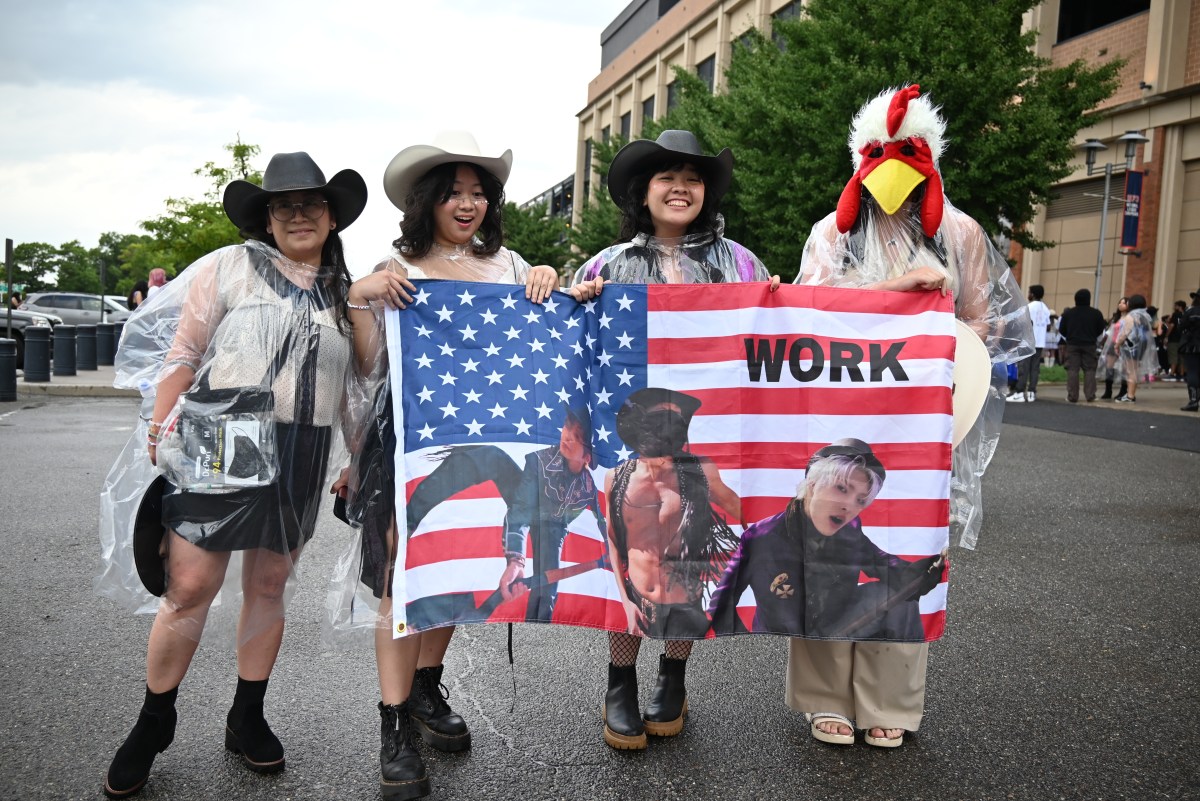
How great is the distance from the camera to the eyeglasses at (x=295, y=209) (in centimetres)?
329

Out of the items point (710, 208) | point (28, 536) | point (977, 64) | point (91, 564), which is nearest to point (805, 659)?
point (710, 208)

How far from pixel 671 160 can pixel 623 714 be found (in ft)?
6.54

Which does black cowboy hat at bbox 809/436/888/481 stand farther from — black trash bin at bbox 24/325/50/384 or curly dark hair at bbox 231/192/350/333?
black trash bin at bbox 24/325/50/384

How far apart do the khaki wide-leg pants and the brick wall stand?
25.1 meters

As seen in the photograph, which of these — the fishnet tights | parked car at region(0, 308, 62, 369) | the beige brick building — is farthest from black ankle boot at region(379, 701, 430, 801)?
the beige brick building

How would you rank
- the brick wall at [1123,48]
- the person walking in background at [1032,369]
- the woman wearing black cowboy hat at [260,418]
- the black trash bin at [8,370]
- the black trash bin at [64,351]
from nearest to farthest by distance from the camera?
the woman wearing black cowboy hat at [260,418] < the black trash bin at [8,370] < the black trash bin at [64,351] < the person walking in background at [1032,369] < the brick wall at [1123,48]

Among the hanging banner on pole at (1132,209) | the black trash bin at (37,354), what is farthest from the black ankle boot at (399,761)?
the hanging banner on pole at (1132,209)

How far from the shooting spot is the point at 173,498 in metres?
3.10

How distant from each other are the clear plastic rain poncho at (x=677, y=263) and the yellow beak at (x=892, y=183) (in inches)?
18.8

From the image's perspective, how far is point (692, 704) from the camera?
12.8ft

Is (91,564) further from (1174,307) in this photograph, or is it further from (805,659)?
(1174,307)

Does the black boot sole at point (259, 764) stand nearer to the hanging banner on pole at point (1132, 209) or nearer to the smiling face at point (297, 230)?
the smiling face at point (297, 230)

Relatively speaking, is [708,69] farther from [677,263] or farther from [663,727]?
[663,727]

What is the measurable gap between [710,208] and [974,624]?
2.54 m
